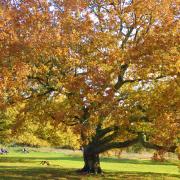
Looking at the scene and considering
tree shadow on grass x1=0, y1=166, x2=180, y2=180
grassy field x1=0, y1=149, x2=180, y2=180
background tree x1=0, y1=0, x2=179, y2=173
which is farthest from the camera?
grassy field x1=0, y1=149, x2=180, y2=180

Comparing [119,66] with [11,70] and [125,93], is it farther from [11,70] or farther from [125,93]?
[11,70]

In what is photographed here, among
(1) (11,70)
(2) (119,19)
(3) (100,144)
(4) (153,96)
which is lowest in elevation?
(3) (100,144)

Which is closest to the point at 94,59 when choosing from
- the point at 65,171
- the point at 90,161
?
the point at 90,161

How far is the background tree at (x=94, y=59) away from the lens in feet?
70.1

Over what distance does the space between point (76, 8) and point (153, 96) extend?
6533 mm

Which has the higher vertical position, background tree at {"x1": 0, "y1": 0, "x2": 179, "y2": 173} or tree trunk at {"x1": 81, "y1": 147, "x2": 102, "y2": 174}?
background tree at {"x1": 0, "y1": 0, "x2": 179, "y2": 173}

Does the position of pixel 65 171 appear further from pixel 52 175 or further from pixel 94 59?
pixel 94 59

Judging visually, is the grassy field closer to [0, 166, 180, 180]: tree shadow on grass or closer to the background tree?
[0, 166, 180, 180]: tree shadow on grass

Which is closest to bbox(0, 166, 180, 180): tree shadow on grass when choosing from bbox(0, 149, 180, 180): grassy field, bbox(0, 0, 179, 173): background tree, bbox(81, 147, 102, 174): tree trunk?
bbox(0, 149, 180, 180): grassy field

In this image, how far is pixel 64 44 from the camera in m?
22.1

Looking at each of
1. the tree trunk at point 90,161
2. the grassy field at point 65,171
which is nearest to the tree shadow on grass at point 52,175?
the grassy field at point 65,171

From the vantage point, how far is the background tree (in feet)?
70.1

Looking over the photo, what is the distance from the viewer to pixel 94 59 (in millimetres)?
22641

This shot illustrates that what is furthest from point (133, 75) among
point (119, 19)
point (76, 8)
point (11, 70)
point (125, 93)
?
point (11, 70)
